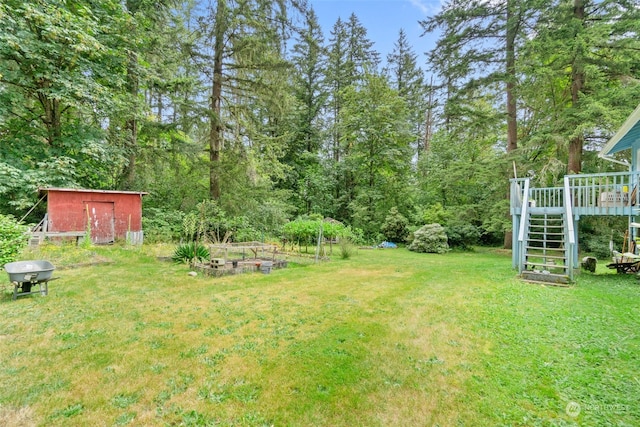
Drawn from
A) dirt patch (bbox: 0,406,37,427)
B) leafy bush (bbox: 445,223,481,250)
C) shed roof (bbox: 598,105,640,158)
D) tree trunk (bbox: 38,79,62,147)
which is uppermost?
tree trunk (bbox: 38,79,62,147)

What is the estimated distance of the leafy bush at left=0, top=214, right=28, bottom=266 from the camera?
525 cm

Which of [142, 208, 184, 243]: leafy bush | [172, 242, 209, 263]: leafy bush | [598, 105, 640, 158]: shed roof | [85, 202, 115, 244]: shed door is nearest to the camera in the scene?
[598, 105, 640, 158]: shed roof

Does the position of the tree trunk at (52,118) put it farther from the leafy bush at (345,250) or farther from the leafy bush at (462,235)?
the leafy bush at (462,235)

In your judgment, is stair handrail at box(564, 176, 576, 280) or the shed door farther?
the shed door

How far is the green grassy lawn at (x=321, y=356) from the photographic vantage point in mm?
2342

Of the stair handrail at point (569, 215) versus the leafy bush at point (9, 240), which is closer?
the leafy bush at point (9, 240)

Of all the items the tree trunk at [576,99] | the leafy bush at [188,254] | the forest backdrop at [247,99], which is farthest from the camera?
the tree trunk at [576,99]

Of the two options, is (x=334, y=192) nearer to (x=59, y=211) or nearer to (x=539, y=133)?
(x=539, y=133)

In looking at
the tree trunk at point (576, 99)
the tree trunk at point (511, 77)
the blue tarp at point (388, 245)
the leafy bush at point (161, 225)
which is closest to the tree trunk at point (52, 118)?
the leafy bush at point (161, 225)

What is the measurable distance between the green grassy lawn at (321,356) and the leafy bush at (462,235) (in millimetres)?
8501

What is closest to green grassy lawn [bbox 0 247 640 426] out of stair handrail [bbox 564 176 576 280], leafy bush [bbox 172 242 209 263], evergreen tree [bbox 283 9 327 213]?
stair handrail [bbox 564 176 576 280]

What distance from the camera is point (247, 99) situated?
44.9 ft

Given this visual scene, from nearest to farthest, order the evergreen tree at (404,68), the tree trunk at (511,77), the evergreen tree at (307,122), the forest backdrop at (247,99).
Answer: the forest backdrop at (247,99)
the tree trunk at (511,77)
the evergreen tree at (307,122)
the evergreen tree at (404,68)

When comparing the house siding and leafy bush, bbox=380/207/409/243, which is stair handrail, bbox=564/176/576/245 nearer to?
leafy bush, bbox=380/207/409/243
